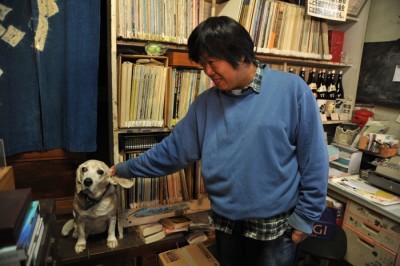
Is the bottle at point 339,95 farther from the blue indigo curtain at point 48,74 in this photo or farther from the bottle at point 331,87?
the blue indigo curtain at point 48,74

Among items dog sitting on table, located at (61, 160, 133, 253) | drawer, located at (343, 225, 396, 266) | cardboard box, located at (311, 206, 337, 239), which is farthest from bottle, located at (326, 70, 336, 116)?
dog sitting on table, located at (61, 160, 133, 253)

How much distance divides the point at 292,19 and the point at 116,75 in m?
1.35

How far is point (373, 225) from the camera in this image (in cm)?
170

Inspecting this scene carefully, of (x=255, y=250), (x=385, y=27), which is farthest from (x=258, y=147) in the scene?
(x=385, y=27)

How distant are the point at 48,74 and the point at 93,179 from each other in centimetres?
70

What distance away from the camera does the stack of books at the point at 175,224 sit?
1.77 m

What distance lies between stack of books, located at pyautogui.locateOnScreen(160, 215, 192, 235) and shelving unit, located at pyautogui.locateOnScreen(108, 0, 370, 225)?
0.15m

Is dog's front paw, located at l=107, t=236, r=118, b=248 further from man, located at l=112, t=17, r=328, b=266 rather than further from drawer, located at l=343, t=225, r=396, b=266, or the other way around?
drawer, located at l=343, t=225, r=396, b=266

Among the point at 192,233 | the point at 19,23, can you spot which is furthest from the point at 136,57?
the point at 192,233

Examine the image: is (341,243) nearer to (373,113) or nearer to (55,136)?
(373,113)

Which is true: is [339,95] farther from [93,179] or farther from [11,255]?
[11,255]

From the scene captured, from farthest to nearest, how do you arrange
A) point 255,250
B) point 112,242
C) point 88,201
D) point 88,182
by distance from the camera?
point 112,242 → point 88,201 → point 88,182 → point 255,250

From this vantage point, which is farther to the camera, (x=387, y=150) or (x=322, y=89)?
(x=322, y=89)

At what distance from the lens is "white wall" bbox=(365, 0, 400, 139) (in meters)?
2.09
